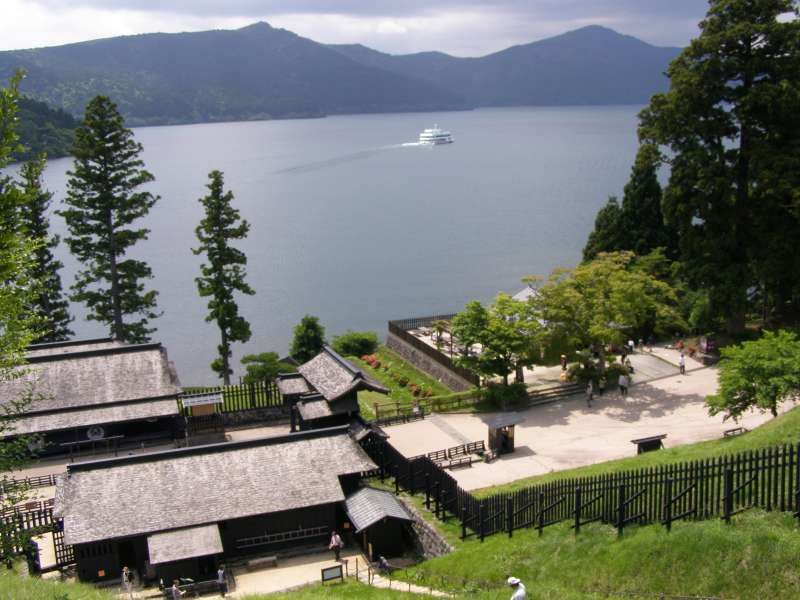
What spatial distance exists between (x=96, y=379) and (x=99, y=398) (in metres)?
1.10

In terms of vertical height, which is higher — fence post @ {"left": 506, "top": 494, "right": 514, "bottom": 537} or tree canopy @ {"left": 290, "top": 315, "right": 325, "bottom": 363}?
fence post @ {"left": 506, "top": 494, "right": 514, "bottom": 537}

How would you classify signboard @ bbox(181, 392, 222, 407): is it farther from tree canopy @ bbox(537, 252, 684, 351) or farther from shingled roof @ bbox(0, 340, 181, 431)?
tree canopy @ bbox(537, 252, 684, 351)

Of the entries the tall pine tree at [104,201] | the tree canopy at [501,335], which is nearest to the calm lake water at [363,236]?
the tall pine tree at [104,201]

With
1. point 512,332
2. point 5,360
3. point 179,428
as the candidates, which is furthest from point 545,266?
point 5,360

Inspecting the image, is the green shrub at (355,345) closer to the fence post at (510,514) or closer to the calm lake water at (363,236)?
the calm lake water at (363,236)

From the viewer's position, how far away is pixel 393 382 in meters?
41.8

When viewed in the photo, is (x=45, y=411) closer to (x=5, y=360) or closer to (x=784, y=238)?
(x=5, y=360)

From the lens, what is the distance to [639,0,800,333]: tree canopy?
37.2 metres

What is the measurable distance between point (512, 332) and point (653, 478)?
60.5 feet

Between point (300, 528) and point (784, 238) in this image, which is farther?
point (784, 238)

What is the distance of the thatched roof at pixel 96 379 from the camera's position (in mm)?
31438

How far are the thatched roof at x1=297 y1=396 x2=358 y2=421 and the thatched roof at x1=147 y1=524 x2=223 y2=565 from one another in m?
6.83

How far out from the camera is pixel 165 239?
9731cm

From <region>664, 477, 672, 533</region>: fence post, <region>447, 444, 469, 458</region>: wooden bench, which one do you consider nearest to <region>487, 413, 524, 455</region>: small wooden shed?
<region>447, 444, 469, 458</region>: wooden bench
